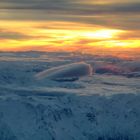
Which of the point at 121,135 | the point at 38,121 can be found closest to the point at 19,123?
the point at 38,121

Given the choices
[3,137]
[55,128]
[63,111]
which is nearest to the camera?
[3,137]

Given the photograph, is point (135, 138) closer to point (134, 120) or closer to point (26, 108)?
point (134, 120)

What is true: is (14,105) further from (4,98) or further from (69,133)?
(69,133)

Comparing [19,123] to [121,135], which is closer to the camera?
[19,123]

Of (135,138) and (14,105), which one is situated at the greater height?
(14,105)

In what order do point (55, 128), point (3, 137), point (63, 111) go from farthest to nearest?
point (63, 111) < point (55, 128) < point (3, 137)

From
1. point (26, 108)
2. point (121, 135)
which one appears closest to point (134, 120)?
point (121, 135)

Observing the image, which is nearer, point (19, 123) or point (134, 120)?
point (19, 123)

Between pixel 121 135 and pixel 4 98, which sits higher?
pixel 4 98
